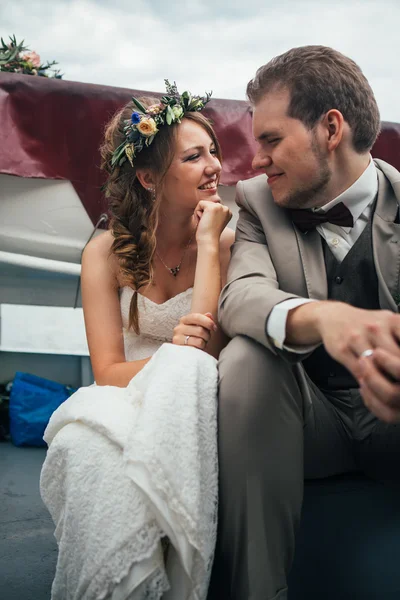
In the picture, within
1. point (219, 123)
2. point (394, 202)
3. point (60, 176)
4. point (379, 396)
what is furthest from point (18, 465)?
point (379, 396)

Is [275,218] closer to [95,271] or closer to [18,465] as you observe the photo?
[95,271]

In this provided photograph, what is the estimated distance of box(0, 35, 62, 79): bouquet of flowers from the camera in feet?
11.3

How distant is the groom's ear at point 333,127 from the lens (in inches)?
69.7

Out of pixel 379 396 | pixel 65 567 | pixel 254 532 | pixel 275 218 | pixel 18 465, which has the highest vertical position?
pixel 275 218

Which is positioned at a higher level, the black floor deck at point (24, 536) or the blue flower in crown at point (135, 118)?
the blue flower in crown at point (135, 118)

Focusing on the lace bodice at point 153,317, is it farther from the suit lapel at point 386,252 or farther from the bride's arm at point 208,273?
the suit lapel at point 386,252

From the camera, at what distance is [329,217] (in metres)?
1.73

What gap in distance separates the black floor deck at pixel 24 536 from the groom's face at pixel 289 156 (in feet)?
3.97

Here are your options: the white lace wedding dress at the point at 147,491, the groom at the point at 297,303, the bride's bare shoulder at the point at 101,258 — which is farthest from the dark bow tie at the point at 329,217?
the bride's bare shoulder at the point at 101,258

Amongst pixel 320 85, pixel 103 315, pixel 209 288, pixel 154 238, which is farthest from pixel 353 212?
pixel 103 315

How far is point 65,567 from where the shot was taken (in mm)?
1487

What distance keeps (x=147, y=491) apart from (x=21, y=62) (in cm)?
276

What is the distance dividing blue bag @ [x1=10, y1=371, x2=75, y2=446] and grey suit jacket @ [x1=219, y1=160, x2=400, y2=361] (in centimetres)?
199

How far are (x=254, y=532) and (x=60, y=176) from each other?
225 cm
